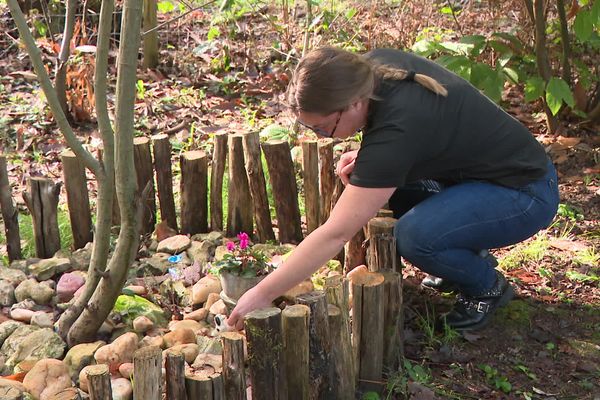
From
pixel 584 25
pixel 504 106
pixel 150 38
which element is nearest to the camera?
pixel 584 25

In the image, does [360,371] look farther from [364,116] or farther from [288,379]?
[364,116]

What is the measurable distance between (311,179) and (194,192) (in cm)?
64

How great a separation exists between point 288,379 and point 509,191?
1213 mm

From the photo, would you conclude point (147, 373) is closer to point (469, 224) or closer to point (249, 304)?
point (249, 304)

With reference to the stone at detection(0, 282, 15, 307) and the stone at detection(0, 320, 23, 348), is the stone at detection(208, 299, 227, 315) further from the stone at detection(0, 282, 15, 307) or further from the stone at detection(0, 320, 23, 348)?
the stone at detection(0, 282, 15, 307)

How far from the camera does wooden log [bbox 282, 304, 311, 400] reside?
2377 mm

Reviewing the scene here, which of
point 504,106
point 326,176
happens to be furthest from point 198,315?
point 504,106

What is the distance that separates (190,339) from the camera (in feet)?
9.23

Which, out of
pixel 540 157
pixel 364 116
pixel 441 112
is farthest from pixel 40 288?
pixel 540 157

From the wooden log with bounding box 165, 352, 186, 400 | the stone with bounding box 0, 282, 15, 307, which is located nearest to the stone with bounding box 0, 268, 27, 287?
the stone with bounding box 0, 282, 15, 307

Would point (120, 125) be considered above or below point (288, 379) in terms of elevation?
above

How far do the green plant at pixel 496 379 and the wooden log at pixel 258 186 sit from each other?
4.35 feet

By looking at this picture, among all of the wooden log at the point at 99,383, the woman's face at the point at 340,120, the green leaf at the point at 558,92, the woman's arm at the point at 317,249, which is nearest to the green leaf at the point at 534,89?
the green leaf at the point at 558,92

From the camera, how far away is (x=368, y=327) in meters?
2.67
